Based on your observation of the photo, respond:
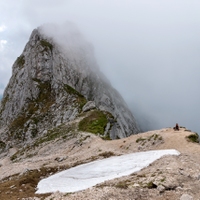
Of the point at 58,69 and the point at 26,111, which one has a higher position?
the point at 58,69

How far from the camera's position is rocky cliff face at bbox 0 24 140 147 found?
108062 mm

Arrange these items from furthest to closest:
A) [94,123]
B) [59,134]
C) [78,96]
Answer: [78,96]
[59,134]
[94,123]

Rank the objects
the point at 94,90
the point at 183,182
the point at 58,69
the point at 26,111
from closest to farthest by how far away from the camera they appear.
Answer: the point at 183,182 → the point at 26,111 → the point at 58,69 → the point at 94,90

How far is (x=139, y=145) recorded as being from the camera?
45.8m

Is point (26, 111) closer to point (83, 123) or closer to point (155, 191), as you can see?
point (83, 123)

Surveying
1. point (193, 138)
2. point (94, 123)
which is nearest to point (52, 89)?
point (94, 123)

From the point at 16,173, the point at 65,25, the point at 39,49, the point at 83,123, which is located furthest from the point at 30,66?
the point at 16,173

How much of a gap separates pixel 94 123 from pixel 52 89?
58.3 m

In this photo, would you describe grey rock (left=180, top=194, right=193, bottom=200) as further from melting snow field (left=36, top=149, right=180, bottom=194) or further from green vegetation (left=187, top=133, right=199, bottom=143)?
green vegetation (left=187, top=133, right=199, bottom=143)

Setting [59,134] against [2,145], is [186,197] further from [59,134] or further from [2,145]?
[2,145]

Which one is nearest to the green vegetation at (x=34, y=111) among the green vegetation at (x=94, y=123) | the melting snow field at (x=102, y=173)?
the green vegetation at (x=94, y=123)

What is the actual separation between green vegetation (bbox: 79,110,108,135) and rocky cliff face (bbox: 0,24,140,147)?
12.9 metres

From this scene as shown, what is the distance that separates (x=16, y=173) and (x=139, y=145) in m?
23.4

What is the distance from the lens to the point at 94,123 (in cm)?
7306
